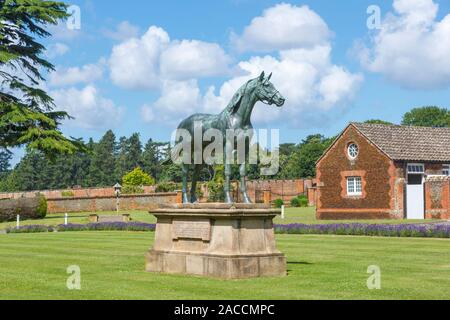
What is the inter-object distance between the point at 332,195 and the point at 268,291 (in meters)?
32.1

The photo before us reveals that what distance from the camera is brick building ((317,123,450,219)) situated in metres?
38.6

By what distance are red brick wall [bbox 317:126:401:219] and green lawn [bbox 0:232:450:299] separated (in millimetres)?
19178

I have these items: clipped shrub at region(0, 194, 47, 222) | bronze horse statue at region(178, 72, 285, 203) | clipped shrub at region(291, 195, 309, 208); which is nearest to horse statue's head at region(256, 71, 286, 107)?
bronze horse statue at region(178, 72, 285, 203)

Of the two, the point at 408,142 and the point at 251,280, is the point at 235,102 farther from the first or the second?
the point at 408,142

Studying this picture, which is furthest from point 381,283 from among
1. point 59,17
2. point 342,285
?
point 59,17

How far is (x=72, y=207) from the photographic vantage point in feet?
194

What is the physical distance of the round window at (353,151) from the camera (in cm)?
4069

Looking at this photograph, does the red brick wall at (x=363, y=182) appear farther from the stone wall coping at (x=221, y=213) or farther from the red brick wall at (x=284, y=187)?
the red brick wall at (x=284, y=187)

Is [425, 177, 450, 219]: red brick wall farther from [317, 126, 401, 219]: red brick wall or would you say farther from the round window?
the round window

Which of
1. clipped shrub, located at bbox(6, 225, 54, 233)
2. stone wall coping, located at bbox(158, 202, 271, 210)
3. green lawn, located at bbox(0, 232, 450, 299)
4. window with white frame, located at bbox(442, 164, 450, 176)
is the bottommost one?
green lawn, located at bbox(0, 232, 450, 299)

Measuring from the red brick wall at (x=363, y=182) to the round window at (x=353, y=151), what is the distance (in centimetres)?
22
